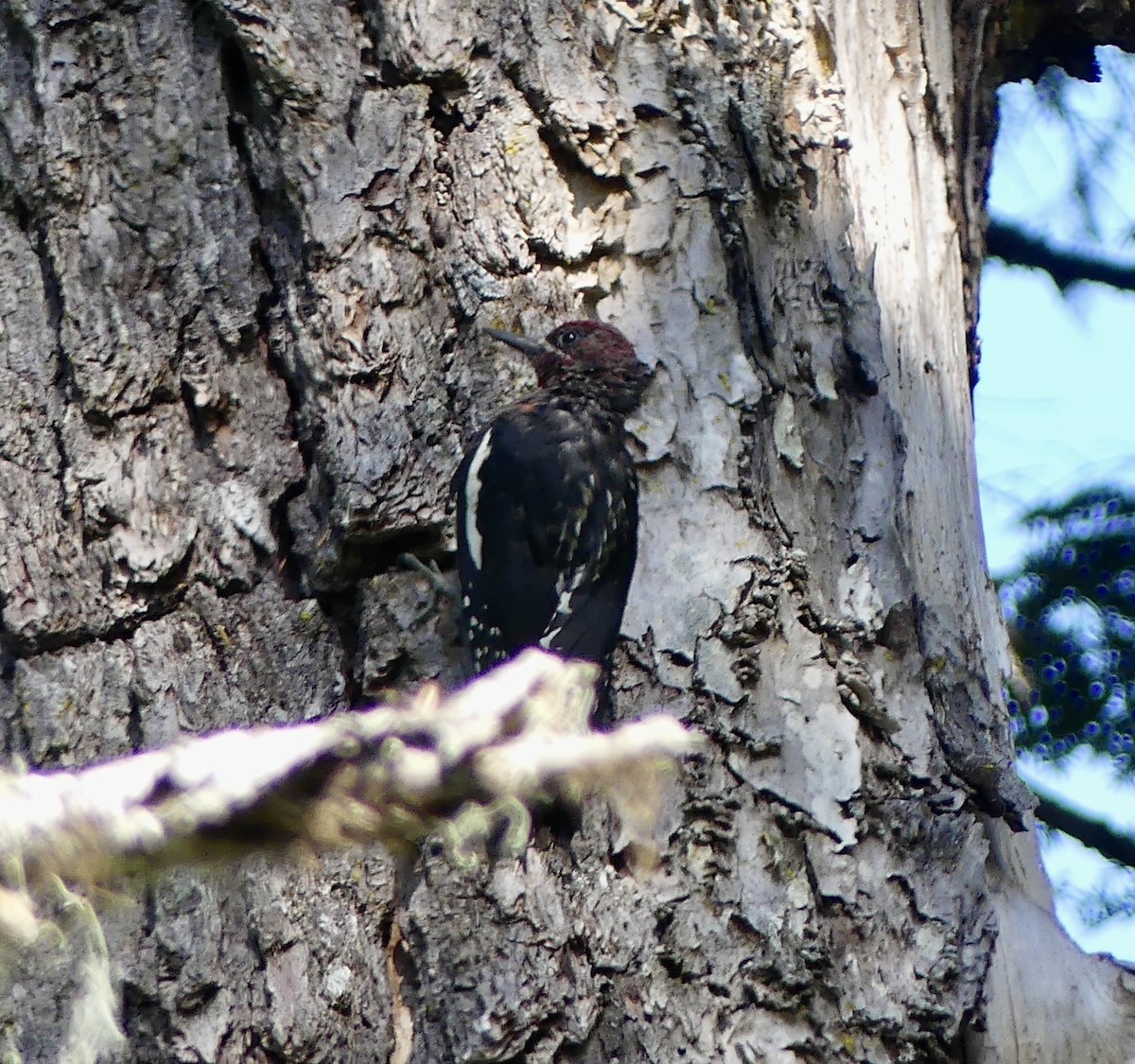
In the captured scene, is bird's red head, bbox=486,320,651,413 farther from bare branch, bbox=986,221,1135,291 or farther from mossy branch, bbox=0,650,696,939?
bare branch, bbox=986,221,1135,291

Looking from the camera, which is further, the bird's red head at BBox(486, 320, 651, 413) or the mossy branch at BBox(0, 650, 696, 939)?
the bird's red head at BBox(486, 320, 651, 413)

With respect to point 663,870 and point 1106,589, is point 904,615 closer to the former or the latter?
point 663,870

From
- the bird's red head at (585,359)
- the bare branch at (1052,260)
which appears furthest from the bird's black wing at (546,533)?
the bare branch at (1052,260)

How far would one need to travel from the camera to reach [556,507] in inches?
112

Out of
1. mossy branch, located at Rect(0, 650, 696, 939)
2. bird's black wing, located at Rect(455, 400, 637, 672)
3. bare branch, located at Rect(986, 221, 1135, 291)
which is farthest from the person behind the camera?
bare branch, located at Rect(986, 221, 1135, 291)

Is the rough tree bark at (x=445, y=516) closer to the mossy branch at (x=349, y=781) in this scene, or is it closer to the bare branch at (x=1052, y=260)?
the mossy branch at (x=349, y=781)

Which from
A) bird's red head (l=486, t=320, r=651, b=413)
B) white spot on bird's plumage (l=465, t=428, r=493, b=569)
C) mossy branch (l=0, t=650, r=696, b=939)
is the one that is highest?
bird's red head (l=486, t=320, r=651, b=413)

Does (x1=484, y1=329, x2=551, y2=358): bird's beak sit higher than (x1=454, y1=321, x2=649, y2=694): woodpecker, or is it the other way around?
(x1=484, y1=329, x2=551, y2=358): bird's beak

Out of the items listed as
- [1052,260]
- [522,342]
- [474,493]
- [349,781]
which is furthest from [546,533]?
[1052,260]

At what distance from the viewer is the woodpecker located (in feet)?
8.06

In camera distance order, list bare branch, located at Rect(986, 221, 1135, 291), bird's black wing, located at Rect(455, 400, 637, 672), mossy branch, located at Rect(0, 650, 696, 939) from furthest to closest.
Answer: bare branch, located at Rect(986, 221, 1135, 291) → bird's black wing, located at Rect(455, 400, 637, 672) → mossy branch, located at Rect(0, 650, 696, 939)

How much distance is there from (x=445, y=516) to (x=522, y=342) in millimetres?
361

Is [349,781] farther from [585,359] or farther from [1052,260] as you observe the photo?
[1052,260]

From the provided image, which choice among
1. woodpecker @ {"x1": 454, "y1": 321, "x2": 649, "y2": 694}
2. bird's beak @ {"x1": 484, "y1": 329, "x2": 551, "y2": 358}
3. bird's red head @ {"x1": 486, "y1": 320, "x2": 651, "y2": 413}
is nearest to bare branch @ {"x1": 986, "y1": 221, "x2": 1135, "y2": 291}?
woodpecker @ {"x1": 454, "y1": 321, "x2": 649, "y2": 694}
